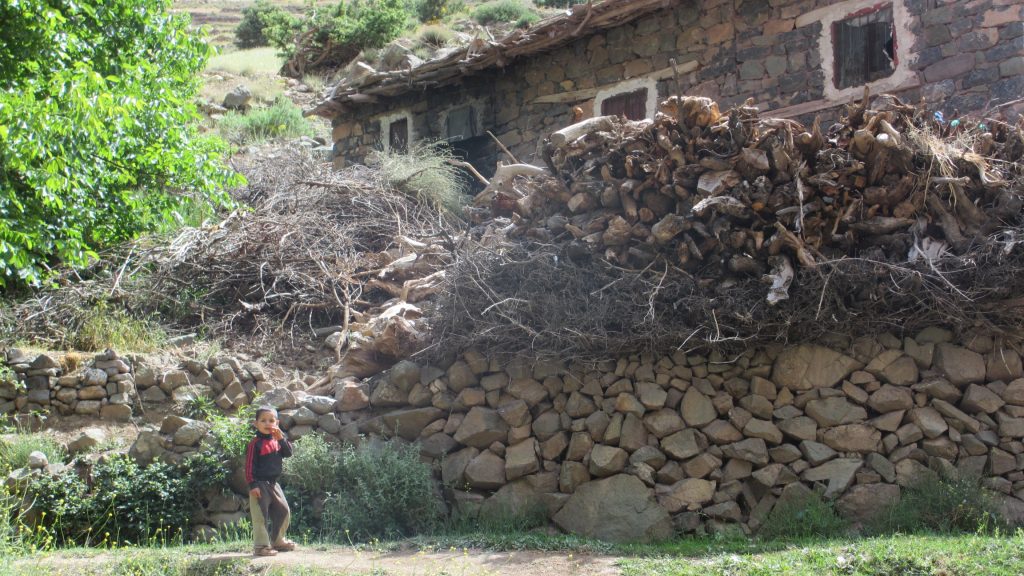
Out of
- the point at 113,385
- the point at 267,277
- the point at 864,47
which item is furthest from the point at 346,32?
the point at 113,385

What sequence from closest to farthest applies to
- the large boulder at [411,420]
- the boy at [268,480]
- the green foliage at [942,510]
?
the green foliage at [942,510]
the boy at [268,480]
the large boulder at [411,420]

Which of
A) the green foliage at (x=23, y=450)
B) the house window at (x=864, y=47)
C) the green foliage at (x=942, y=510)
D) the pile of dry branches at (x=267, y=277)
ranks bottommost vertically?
the green foliage at (x=942, y=510)

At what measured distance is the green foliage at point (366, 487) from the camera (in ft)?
21.6

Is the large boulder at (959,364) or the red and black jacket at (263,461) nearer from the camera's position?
the red and black jacket at (263,461)

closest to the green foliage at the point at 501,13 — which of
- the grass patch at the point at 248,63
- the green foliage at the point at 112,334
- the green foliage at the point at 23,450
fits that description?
the grass patch at the point at 248,63

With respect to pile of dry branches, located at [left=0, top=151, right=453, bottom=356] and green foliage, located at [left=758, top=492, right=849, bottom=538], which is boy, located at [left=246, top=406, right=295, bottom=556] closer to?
pile of dry branches, located at [left=0, top=151, right=453, bottom=356]

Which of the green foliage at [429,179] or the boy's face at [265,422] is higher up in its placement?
the green foliage at [429,179]

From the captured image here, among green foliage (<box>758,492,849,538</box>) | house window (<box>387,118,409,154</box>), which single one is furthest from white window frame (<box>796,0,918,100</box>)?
house window (<box>387,118,409,154</box>)

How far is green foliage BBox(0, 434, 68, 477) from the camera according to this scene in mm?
7055

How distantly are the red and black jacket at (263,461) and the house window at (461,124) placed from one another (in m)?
7.15

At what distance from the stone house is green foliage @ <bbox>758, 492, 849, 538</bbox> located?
369cm

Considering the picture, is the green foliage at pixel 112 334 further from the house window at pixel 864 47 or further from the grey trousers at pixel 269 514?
the house window at pixel 864 47

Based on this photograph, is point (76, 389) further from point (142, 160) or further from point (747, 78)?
point (747, 78)

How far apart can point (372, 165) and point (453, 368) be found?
6363 mm
